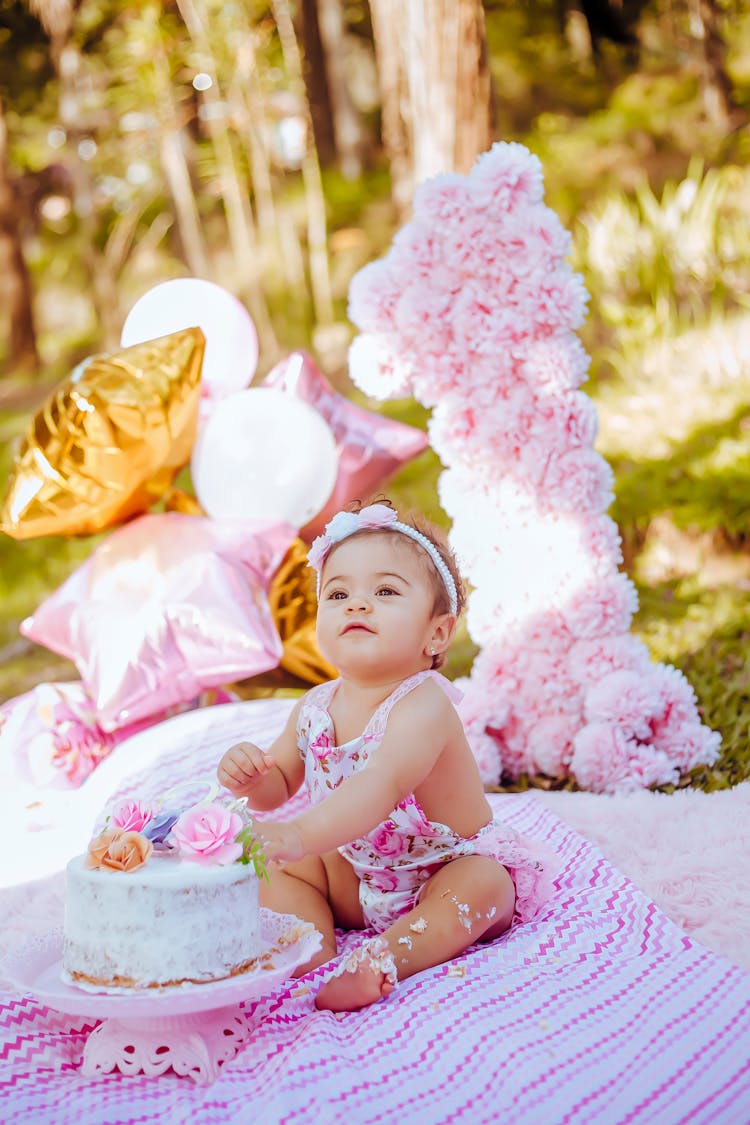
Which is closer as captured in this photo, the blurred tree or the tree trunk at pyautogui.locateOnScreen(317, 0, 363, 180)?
the blurred tree

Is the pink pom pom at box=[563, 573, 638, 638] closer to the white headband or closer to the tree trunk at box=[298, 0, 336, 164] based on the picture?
the white headband

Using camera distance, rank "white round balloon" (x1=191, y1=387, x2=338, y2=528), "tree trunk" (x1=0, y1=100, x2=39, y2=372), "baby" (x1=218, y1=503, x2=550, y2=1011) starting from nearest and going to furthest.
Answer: "baby" (x1=218, y1=503, x2=550, y2=1011) < "white round balloon" (x1=191, y1=387, x2=338, y2=528) < "tree trunk" (x1=0, y1=100, x2=39, y2=372)

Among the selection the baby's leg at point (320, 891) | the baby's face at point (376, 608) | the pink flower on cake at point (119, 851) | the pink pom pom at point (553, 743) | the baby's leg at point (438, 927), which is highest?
the baby's face at point (376, 608)

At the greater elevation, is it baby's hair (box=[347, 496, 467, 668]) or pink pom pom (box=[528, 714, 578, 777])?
baby's hair (box=[347, 496, 467, 668])

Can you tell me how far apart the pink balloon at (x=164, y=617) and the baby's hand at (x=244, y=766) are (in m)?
0.83

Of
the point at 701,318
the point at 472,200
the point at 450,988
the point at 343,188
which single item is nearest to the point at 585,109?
the point at 343,188

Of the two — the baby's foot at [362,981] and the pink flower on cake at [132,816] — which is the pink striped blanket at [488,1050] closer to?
the baby's foot at [362,981]

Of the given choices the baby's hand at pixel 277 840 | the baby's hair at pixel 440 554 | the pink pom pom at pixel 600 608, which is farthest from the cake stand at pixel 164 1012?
the pink pom pom at pixel 600 608

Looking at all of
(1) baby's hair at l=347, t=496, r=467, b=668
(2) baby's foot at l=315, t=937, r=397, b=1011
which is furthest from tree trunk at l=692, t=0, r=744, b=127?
(2) baby's foot at l=315, t=937, r=397, b=1011

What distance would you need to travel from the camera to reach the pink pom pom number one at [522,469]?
8.20 ft

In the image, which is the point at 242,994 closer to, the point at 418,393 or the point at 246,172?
the point at 418,393

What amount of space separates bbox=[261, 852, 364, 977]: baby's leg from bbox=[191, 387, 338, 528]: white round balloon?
1.17m

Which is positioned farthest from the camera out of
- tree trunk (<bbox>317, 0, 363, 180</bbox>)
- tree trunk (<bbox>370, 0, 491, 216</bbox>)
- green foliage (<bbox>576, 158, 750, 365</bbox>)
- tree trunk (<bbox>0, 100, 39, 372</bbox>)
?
tree trunk (<bbox>317, 0, 363, 180</bbox>)

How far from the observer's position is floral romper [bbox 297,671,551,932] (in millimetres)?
1744
